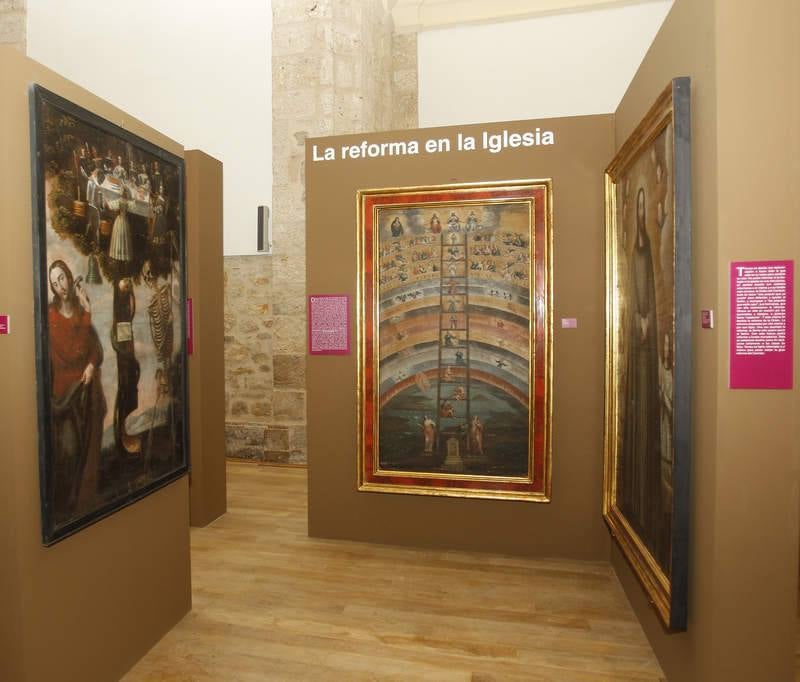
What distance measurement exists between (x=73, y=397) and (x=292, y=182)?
18.3 ft

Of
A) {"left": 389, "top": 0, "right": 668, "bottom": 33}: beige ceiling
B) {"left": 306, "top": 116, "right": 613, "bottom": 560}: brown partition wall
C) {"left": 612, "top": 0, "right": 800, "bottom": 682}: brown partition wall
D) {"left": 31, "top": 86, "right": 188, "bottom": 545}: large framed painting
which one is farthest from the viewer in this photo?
{"left": 389, "top": 0, "right": 668, "bottom": 33}: beige ceiling

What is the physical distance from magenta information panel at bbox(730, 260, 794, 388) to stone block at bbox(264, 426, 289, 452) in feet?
19.9

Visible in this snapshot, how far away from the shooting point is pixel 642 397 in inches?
115

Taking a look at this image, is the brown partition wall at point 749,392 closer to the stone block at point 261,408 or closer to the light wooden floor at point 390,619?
the light wooden floor at point 390,619

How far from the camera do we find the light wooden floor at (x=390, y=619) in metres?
2.82

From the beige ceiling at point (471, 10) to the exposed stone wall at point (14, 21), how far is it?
6.19 m

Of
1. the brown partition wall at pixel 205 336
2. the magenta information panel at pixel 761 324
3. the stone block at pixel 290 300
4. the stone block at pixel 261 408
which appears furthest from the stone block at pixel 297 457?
the magenta information panel at pixel 761 324

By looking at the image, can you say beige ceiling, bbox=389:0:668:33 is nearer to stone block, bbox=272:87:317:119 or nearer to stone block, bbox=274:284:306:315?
stone block, bbox=272:87:317:119

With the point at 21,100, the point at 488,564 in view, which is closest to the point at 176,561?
the point at 488,564

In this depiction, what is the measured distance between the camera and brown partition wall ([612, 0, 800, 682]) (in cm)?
202

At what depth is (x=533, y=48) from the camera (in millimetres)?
8039

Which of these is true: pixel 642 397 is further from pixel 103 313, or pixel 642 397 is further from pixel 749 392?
pixel 103 313

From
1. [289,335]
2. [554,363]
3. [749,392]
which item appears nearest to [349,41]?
[289,335]

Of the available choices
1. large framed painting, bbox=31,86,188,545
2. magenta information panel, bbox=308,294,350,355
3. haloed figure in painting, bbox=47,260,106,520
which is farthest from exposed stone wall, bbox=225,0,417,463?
haloed figure in painting, bbox=47,260,106,520
